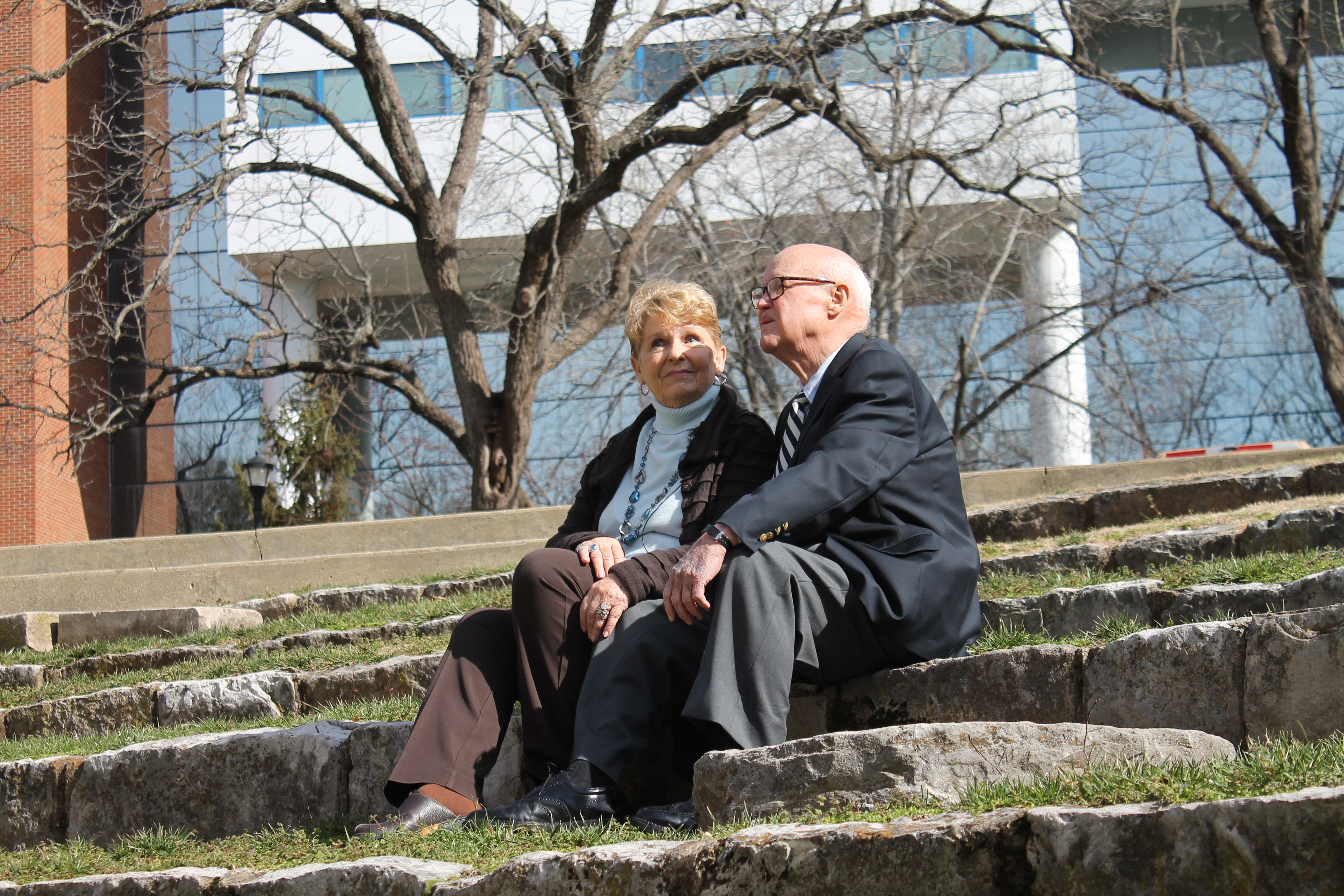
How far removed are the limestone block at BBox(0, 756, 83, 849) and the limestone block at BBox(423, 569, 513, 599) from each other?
3316 millimetres

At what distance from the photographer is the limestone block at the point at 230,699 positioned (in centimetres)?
513

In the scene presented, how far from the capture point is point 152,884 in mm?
2945

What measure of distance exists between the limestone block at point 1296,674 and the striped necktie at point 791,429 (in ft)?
4.34

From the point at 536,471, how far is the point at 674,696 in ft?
55.9

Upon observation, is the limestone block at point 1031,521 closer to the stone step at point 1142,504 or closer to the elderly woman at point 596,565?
the stone step at point 1142,504

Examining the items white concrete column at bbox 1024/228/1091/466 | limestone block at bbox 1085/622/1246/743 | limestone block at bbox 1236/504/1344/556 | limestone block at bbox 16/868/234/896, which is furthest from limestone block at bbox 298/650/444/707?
white concrete column at bbox 1024/228/1091/466

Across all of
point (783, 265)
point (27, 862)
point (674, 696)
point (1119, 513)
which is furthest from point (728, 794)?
point (1119, 513)

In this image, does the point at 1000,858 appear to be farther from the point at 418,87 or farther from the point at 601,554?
the point at 418,87

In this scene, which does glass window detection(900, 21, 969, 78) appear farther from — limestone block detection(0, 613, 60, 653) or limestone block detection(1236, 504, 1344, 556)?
limestone block detection(0, 613, 60, 653)

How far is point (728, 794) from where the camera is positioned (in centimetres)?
265

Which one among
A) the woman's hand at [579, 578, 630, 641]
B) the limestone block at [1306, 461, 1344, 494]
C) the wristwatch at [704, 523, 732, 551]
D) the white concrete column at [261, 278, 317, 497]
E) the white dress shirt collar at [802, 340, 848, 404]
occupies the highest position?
the white concrete column at [261, 278, 317, 497]

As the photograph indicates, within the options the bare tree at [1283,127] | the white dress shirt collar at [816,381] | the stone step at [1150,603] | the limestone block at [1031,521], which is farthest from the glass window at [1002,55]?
the white dress shirt collar at [816,381]

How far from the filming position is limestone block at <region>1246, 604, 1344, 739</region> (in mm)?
2746

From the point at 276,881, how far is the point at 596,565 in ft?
3.94
